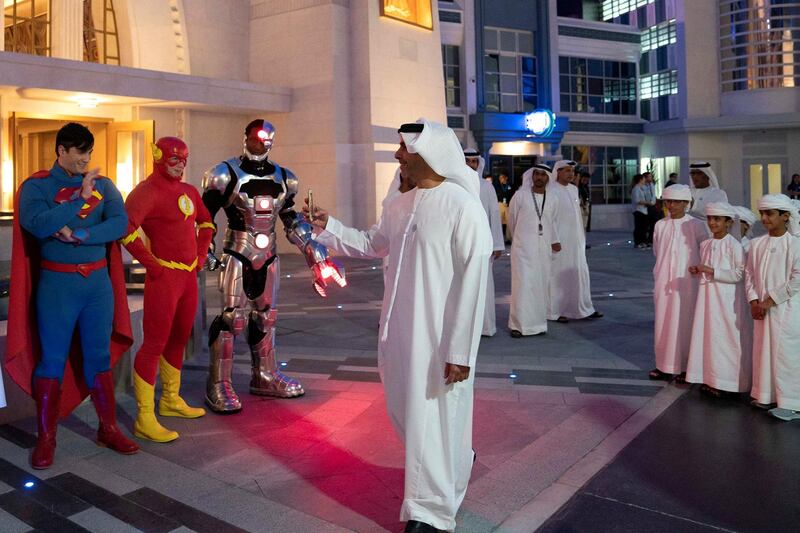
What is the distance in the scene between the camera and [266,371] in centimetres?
614

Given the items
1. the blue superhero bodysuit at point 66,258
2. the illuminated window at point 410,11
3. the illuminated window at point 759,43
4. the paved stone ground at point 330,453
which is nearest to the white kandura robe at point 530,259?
the paved stone ground at point 330,453

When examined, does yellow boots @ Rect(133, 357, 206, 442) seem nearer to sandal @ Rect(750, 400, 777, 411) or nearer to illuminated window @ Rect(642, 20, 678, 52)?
sandal @ Rect(750, 400, 777, 411)

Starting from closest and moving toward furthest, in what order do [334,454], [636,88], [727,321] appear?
1. [334,454]
2. [727,321]
3. [636,88]

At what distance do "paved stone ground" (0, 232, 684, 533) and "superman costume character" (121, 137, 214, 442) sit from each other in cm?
41

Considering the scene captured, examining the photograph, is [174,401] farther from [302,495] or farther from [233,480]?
[302,495]

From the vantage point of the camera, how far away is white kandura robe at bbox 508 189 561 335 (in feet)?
28.3

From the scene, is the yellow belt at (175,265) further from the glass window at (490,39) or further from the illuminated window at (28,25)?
the glass window at (490,39)

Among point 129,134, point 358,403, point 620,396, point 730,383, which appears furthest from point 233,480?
point 129,134

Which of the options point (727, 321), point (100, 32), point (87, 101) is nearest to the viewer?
point (727, 321)

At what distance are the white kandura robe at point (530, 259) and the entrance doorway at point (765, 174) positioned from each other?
22606mm

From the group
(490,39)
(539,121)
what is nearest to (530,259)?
(539,121)

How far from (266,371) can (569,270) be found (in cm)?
480

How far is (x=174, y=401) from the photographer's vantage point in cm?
561

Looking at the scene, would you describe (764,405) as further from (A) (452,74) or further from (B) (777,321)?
(A) (452,74)
